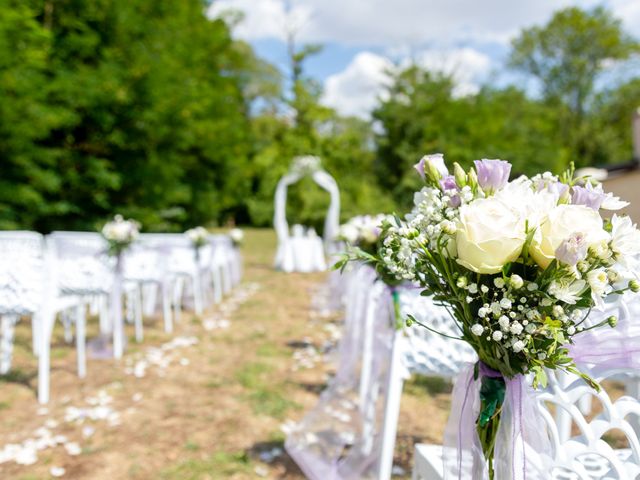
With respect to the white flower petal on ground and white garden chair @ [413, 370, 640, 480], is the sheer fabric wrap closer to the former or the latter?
white garden chair @ [413, 370, 640, 480]

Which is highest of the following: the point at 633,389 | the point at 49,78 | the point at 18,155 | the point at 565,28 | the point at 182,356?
the point at 565,28

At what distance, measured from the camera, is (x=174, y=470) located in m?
3.03

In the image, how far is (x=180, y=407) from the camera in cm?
405

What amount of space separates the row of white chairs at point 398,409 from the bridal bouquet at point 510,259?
0.90ft

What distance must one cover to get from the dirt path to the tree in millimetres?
30735

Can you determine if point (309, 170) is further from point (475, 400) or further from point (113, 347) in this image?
point (475, 400)

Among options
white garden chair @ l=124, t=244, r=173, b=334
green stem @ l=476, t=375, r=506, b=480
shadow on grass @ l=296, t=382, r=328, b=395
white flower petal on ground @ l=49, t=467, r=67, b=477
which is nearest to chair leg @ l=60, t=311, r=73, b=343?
white garden chair @ l=124, t=244, r=173, b=334

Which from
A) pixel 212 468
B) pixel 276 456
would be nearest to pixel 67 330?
pixel 212 468

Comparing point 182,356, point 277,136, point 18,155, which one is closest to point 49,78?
point 18,155

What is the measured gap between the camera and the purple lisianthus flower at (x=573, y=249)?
100 centimetres

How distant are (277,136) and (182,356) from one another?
23.9 metres

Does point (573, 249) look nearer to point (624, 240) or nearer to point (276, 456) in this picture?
point (624, 240)

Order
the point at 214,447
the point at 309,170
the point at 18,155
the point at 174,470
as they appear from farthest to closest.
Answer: the point at 309,170
the point at 18,155
the point at 214,447
the point at 174,470

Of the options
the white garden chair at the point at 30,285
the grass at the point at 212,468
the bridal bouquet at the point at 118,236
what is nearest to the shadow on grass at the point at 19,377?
the white garden chair at the point at 30,285
